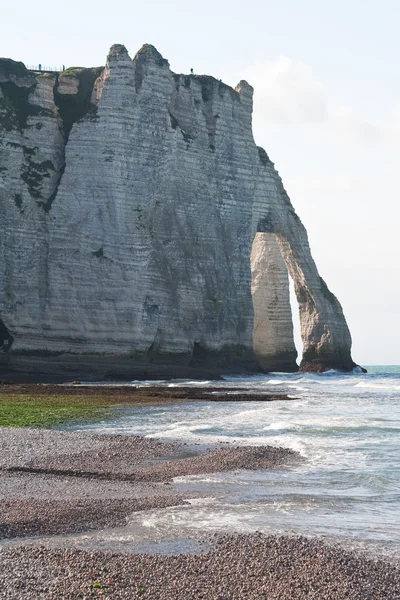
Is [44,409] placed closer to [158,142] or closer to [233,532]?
[233,532]

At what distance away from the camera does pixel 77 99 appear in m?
64.8

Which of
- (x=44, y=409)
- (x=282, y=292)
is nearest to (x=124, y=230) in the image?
(x=282, y=292)

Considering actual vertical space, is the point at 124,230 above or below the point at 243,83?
below

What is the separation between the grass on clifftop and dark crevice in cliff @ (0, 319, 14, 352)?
710 inches

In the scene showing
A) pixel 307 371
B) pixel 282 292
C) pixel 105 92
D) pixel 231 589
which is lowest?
pixel 231 589

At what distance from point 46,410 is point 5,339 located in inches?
1050

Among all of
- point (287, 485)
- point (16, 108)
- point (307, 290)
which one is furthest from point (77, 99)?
point (287, 485)

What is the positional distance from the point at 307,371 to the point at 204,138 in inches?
790

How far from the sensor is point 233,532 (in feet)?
35.9

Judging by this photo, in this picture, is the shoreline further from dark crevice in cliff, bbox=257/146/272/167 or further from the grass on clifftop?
dark crevice in cliff, bbox=257/146/272/167

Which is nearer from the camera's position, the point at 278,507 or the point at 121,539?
the point at 121,539

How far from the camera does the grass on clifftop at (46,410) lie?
84.8 ft

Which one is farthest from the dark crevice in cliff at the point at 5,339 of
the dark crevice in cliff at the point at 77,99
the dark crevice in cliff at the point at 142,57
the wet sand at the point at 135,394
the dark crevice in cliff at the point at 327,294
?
the dark crevice in cliff at the point at 327,294

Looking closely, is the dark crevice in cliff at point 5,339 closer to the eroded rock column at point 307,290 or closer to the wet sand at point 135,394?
the wet sand at point 135,394
